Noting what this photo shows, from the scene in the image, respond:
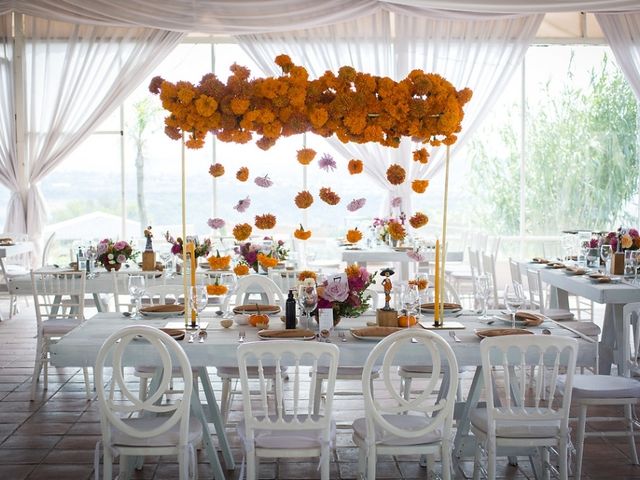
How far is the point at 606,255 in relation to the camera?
663 centimetres

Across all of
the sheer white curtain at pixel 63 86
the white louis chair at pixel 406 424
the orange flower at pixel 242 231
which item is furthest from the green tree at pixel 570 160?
the white louis chair at pixel 406 424

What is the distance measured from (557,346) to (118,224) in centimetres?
759

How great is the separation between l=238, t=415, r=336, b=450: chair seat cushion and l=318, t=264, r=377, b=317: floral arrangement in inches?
27.0

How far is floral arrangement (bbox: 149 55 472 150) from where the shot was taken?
3.84m

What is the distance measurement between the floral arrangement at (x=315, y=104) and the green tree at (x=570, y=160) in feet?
20.8

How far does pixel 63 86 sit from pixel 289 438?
7257mm

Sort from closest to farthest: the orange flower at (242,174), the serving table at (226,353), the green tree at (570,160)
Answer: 1. the serving table at (226,353)
2. the orange flower at (242,174)
3. the green tree at (570,160)

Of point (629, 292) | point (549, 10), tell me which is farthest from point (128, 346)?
point (549, 10)

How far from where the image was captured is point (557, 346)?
344 centimetres

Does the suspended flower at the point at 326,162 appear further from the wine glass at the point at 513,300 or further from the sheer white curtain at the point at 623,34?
the sheer white curtain at the point at 623,34

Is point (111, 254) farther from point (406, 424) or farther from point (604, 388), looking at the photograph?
point (604, 388)

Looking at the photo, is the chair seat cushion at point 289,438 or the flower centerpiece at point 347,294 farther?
the flower centerpiece at point 347,294

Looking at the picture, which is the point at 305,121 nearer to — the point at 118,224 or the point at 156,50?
the point at 156,50

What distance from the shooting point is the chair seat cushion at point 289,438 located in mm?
3316
